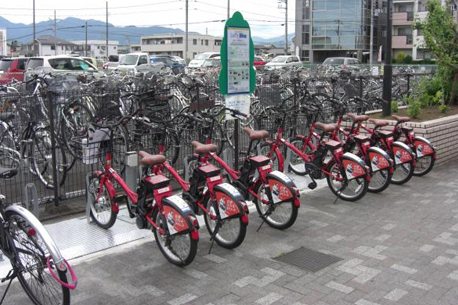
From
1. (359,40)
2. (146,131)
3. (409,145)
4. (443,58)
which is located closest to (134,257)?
(146,131)

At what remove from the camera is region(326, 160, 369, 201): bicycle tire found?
5.89m

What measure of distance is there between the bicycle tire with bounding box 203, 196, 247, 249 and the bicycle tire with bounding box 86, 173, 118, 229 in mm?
978

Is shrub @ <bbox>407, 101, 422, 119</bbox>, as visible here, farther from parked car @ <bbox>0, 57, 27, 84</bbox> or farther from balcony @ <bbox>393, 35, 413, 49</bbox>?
balcony @ <bbox>393, 35, 413, 49</bbox>

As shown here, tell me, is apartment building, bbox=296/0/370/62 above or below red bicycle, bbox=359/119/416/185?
above

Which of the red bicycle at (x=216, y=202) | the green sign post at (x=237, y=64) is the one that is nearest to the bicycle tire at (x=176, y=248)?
the red bicycle at (x=216, y=202)

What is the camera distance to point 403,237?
15.8 feet

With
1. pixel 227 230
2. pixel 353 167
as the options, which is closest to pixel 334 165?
pixel 353 167

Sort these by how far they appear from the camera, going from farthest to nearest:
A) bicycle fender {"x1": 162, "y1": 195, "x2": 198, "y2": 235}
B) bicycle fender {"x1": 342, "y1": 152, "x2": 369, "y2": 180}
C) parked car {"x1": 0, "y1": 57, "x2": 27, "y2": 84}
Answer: parked car {"x1": 0, "y1": 57, "x2": 27, "y2": 84}, bicycle fender {"x1": 342, "y1": 152, "x2": 369, "y2": 180}, bicycle fender {"x1": 162, "y1": 195, "x2": 198, "y2": 235}

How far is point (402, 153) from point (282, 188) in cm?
255

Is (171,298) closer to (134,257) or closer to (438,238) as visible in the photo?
(134,257)

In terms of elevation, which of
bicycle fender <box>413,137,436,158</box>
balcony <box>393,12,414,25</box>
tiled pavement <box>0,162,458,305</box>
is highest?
balcony <box>393,12,414,25</box>

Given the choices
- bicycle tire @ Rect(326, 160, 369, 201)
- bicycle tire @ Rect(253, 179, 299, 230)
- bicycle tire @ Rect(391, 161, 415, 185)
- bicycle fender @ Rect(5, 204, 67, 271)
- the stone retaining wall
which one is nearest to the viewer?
bicycle fender @ Rect(5, 204, 67, 271)

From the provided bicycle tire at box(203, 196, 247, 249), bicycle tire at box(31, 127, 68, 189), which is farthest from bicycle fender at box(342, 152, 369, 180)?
bicycle tire at box(31, 127, 68, 189)

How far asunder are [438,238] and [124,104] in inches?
223
